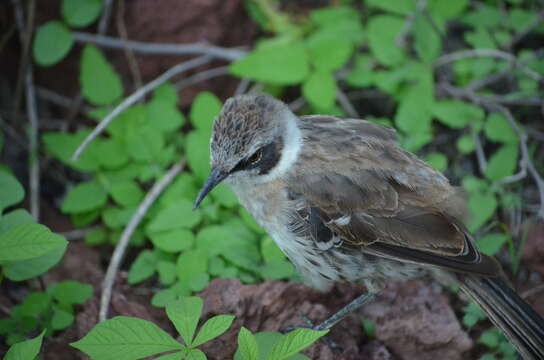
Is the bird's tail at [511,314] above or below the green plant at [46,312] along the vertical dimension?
below

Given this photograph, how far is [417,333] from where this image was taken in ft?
13.5

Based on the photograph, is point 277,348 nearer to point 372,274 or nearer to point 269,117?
point 372,274

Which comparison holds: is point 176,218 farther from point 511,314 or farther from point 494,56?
point 494,56

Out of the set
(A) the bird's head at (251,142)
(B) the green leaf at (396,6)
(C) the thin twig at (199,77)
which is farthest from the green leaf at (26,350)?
(B) the green leaf at (396,6)

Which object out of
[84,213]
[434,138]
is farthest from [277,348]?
[434,138]

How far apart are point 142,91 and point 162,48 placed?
0.77m

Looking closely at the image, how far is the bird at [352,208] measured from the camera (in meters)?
3.75

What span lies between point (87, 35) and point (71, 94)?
0.65 metres

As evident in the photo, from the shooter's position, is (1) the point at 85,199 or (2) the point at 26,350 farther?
(1) the point at 85,199

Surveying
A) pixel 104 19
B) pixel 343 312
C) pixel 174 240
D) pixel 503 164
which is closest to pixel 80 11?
pixel 104 19

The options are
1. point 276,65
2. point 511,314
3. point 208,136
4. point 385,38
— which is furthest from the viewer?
point 385,38

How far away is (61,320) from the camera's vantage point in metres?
3.98

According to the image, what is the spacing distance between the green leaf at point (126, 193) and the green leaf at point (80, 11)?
171 centimetres

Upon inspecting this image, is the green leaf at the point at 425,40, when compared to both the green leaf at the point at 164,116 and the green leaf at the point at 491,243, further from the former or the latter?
the green leaf at the point at 164,116
